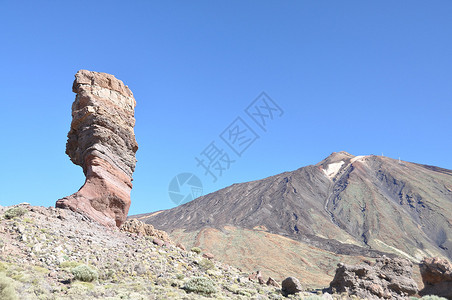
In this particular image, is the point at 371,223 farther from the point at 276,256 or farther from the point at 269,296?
the point at 269,296

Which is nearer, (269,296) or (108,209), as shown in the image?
(269,296)

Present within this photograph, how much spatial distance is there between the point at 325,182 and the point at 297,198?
1333 inches

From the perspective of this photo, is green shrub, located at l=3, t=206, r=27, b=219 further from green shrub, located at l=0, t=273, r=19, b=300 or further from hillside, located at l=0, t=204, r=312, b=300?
green shrub, located at l=0, t=273, r=19, b=300

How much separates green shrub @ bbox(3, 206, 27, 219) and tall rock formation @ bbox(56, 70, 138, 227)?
5.84ft

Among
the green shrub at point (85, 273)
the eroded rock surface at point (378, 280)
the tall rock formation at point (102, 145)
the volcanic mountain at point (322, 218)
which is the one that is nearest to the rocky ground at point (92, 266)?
the green shrub at point (85, 273)

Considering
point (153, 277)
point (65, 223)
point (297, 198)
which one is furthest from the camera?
point (297, 198)

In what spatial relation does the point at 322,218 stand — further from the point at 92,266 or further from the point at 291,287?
the point at 92,266

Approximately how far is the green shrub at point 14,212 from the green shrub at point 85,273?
14.1 ft

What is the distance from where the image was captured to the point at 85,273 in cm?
1083

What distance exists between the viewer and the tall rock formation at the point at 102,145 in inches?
628

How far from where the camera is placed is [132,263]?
13211 millimetres

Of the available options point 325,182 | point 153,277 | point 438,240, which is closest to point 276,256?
point 153,277

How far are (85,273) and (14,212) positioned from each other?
471 centimetres

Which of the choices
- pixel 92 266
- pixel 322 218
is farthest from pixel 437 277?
pixel 322 218
